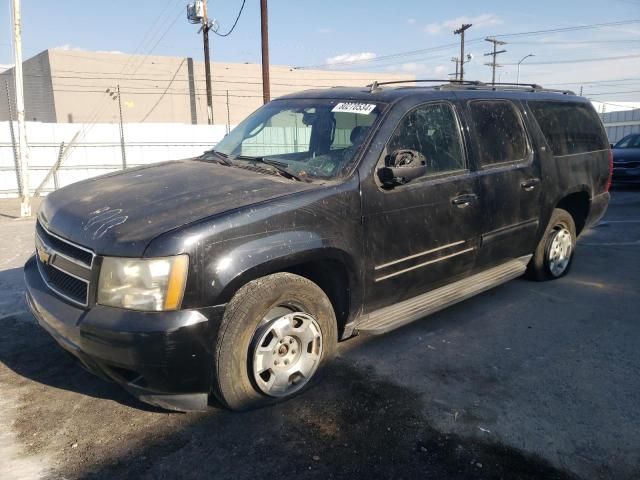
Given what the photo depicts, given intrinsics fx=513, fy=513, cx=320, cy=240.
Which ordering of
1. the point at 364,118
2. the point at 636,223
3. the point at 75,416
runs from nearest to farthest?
the point at 75,416 → the point at 364,118 → the point at 636,223

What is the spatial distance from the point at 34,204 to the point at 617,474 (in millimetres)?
13350

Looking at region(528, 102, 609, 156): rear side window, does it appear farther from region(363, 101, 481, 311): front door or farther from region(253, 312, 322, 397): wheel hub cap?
region(253, 312, 322, 397): wheel hub cap

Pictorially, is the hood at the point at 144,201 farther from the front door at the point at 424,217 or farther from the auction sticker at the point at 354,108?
the auction sticker at the point at 354,108

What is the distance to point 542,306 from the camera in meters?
4.79

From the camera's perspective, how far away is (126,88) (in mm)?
33438

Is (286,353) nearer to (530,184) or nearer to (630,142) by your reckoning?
(530,184)

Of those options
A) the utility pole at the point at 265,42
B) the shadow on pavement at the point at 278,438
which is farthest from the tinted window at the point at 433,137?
the utility pole at the point at 265,42

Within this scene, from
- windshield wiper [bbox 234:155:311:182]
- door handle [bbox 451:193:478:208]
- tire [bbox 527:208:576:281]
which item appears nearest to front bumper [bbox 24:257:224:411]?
windshield wiper [bbox 234:155:311:182]

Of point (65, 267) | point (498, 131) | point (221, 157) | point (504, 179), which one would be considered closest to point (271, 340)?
point (65, 267)

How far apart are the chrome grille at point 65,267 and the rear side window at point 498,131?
305 centimetres

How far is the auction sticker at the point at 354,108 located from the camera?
3.67m

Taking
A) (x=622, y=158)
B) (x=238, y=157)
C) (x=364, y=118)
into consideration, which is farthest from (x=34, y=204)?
(x=622, y=158)

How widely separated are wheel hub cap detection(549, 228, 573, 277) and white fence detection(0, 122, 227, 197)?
13011mm

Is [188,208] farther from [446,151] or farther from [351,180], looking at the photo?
[446,151]
